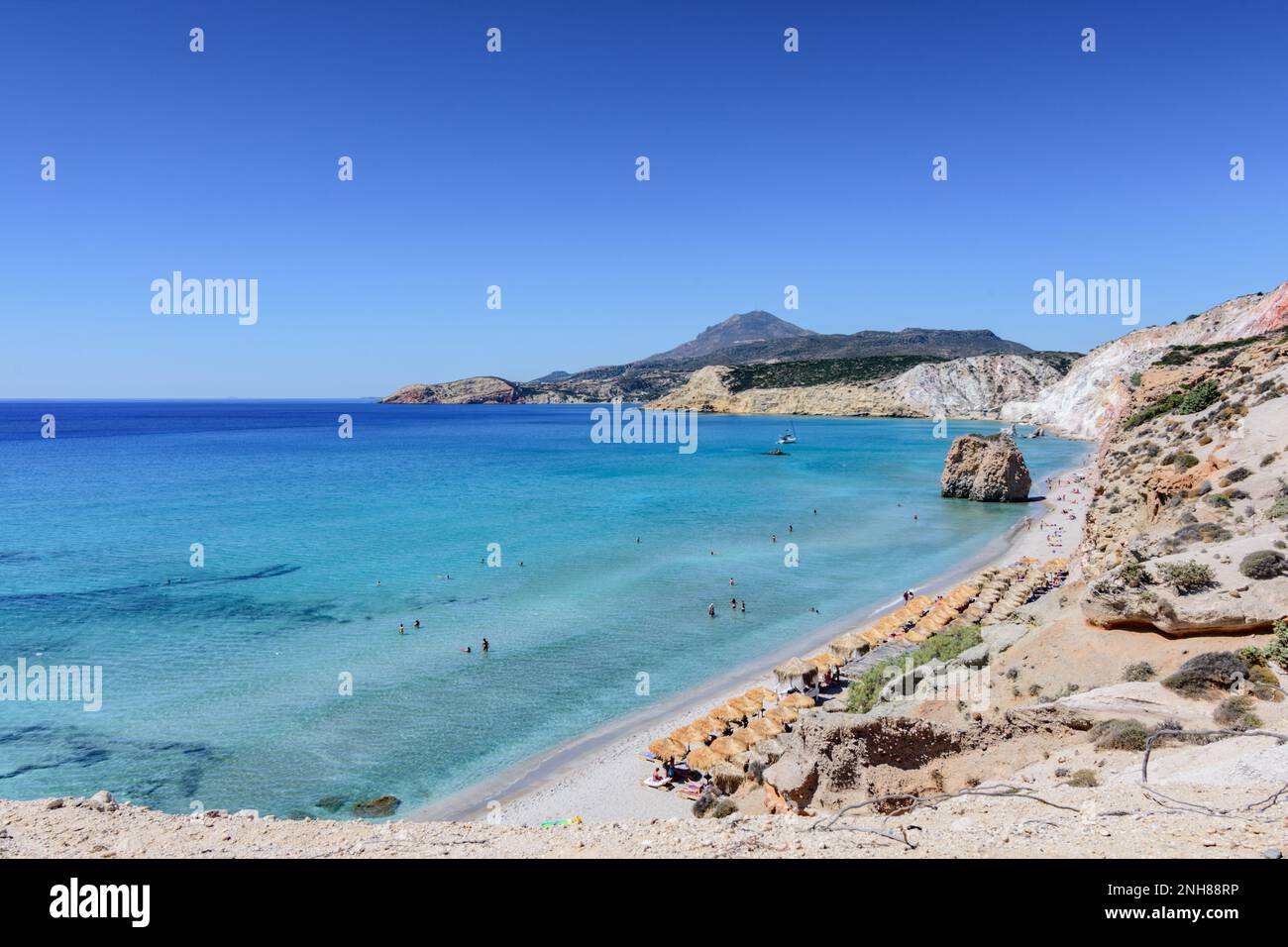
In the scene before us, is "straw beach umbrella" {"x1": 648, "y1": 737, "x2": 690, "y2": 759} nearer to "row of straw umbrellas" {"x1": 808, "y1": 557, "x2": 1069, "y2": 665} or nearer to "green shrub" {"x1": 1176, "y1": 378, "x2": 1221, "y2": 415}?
"row of straw umbrellas" {"x1": 808, "y1": 557, "x2": 1069, "y2": 665}

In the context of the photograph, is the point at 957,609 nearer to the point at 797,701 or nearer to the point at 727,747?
the point at 797,701

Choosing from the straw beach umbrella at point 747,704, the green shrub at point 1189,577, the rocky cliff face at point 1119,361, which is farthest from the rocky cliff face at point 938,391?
the green shrub at point 1189,577

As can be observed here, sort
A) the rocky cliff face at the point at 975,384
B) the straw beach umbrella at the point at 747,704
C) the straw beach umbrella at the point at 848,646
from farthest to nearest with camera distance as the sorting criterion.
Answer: the rocky cliff face at the point at 975,384, the straw beach umbrella at the point at 848,646, the straw beach umbrella at the point at 747,704

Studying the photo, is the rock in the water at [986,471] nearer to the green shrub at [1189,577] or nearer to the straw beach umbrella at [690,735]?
the straw beach umbrella at [690,735]

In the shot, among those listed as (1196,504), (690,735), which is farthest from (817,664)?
(1196,504)
